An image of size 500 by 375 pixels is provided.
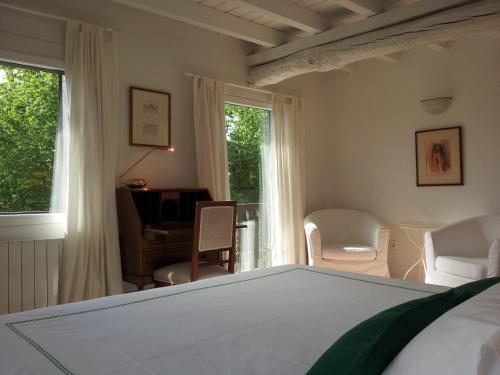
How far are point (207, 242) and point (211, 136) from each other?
122cm

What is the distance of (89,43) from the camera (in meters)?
3.23

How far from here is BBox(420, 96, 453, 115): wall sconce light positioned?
4219mm

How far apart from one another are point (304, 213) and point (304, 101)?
1.32m

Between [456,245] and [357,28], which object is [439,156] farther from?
[357,28]

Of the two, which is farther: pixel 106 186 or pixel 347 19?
pixel 347 19

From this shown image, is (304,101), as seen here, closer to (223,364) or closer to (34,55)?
(34,55)

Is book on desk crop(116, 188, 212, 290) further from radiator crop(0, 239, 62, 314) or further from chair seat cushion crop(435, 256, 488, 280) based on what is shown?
chair seat cushion crop(435, 256, 488, 280)

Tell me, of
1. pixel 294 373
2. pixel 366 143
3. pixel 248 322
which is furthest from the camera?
pixel 366 143

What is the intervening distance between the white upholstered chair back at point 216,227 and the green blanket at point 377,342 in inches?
80.7

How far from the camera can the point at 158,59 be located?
373 cm

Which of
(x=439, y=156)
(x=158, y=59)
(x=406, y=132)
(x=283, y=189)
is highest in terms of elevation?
(x=158, y=59)

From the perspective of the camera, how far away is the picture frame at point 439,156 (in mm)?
4230

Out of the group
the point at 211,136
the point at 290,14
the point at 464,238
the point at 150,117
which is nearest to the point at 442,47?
the point at 290,14

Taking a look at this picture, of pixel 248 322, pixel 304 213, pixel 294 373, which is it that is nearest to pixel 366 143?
pixel 304 213
